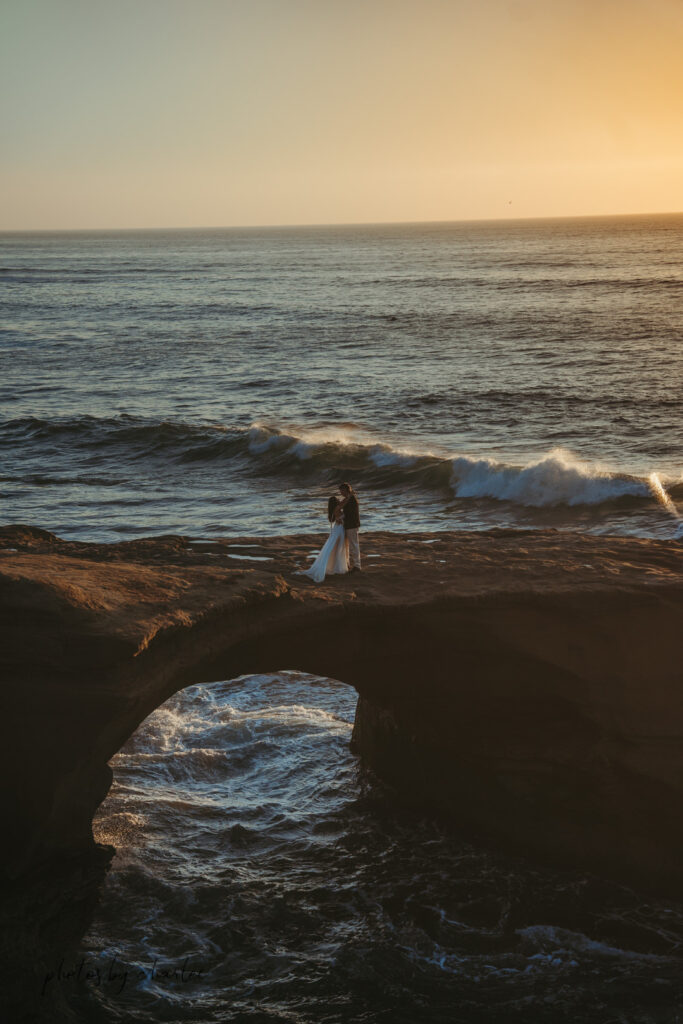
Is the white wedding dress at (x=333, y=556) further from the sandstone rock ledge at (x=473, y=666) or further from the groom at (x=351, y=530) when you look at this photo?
the sandstone rock ledge at (x=473, y=666)

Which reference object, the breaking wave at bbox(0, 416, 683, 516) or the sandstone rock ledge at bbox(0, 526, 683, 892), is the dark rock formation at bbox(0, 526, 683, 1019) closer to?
the sandstone rock ledge at bbox(0, 526, 683, 892)

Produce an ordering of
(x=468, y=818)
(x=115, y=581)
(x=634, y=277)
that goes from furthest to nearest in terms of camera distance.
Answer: (x=634, y=277)
(x=468, y=818)
(x=115, y=581)

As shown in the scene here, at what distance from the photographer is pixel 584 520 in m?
25.4

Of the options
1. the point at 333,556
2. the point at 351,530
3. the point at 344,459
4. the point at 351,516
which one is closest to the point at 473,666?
the point at 333,556

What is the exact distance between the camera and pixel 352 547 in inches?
527

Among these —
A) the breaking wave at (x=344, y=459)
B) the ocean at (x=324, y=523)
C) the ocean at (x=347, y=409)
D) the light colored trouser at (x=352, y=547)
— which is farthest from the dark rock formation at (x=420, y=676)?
the breaking wave at (x=344, y=459)

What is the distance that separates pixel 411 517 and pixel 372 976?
1671 cm

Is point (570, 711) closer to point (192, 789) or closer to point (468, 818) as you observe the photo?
point (468, 818)

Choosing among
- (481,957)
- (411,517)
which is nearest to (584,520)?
(411,517)

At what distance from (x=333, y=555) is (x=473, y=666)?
7.92ft

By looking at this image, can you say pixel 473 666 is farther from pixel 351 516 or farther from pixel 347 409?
pixel 347 409

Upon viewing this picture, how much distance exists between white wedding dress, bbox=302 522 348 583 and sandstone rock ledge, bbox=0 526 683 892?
0.30m

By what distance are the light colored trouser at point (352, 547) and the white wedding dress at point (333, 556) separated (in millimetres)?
140

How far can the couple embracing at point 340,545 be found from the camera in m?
12.9
